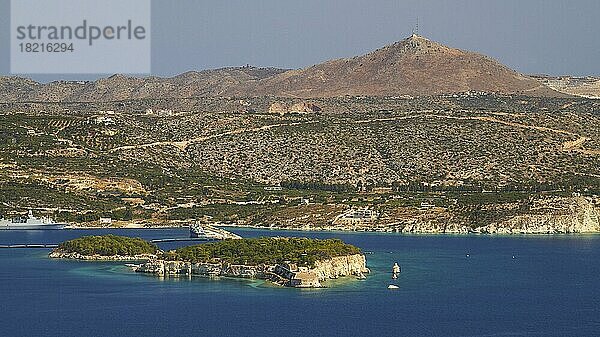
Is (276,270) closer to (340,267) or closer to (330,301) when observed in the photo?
(340,267)

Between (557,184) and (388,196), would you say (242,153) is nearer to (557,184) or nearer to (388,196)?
(388,196)

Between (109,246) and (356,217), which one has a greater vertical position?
(356,217)

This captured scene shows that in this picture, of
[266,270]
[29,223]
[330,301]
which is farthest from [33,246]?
[330,301]

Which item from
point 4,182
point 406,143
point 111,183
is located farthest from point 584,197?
point 4,182

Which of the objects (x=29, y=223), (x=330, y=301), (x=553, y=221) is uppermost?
(x=29, y=223)

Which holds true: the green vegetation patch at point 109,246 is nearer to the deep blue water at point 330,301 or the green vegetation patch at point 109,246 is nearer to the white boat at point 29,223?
the deep blue water at point 330,301

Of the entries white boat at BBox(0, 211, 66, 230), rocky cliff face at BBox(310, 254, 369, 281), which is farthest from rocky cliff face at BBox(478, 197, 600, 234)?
rocky cliff face at BBox(310, 254, 369, 281)

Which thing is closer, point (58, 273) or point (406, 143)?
point (58, 273)
